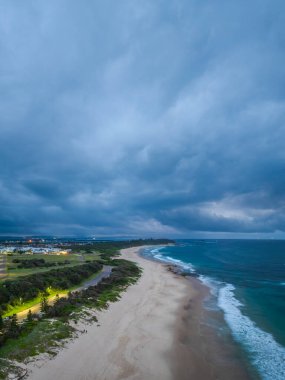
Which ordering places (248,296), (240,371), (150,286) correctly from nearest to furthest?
(240,371), (248,296), (150,286)

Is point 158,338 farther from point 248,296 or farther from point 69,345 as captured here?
point 248,296

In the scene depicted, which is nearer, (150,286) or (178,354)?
(178,354)

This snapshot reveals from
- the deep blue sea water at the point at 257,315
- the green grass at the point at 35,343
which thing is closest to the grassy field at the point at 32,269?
the green grass at the point at 35,343

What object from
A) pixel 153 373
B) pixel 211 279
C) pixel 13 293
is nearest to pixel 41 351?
pixel 153 373

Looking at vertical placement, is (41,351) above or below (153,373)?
above

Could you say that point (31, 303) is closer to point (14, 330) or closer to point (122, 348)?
point (14, 330)

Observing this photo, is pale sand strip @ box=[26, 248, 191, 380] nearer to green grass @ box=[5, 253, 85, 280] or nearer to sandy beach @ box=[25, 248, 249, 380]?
sandy beach @ box=[25, 248, 249, 380]
